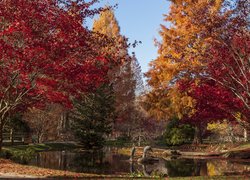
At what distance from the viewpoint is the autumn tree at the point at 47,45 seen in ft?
40.5

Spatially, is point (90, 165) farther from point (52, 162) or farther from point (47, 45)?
point (47, 45)

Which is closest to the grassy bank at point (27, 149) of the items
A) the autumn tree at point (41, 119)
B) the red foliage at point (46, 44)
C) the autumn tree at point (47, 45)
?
the autumn tree at point (41, 119)

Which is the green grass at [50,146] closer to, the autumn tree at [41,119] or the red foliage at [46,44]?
the autumn tree at [41,119]

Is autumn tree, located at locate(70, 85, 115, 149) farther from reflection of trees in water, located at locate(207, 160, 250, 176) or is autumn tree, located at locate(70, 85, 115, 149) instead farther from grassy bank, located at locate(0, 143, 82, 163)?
reflection of trees in water, located at locate(207, 160, 250, 176)

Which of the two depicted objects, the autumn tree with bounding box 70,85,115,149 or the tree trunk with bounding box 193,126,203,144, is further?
the autumn tree with bounding box 70,85,115,149

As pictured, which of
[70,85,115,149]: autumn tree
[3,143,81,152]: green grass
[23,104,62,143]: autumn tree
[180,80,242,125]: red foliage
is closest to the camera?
[180,80,242,125]: red foliage

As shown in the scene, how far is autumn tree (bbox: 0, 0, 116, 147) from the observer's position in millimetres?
12344

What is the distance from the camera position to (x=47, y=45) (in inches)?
500

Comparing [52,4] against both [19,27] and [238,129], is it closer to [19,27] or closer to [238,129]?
[19,27]

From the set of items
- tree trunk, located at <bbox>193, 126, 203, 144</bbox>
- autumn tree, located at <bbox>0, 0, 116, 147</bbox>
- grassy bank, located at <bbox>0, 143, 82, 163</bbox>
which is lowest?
grassy bank, located at <bbox>0, 143, 82, 163</bbox>

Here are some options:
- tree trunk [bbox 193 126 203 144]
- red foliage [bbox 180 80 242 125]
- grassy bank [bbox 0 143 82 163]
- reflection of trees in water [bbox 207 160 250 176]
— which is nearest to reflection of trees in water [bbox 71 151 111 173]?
grassy bank [bbox 0 143 82 163]

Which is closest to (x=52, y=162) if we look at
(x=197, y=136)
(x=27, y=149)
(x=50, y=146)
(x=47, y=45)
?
(x=27, y=149)

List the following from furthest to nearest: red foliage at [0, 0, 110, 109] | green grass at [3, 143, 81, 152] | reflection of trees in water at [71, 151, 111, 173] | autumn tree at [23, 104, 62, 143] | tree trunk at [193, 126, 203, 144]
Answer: tree trunk at [193, 126, 203, 144] → autumn tree at [23, 104, 62, 143] → green grass at [3, 143, 81, 152] → reflection of trees in water at [71, 151, 111, 173] → red foliage at [0, 0, 110, 109]

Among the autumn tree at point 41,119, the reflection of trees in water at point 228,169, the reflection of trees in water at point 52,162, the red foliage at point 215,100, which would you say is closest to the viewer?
the reflection of trees in water at point 228,169
